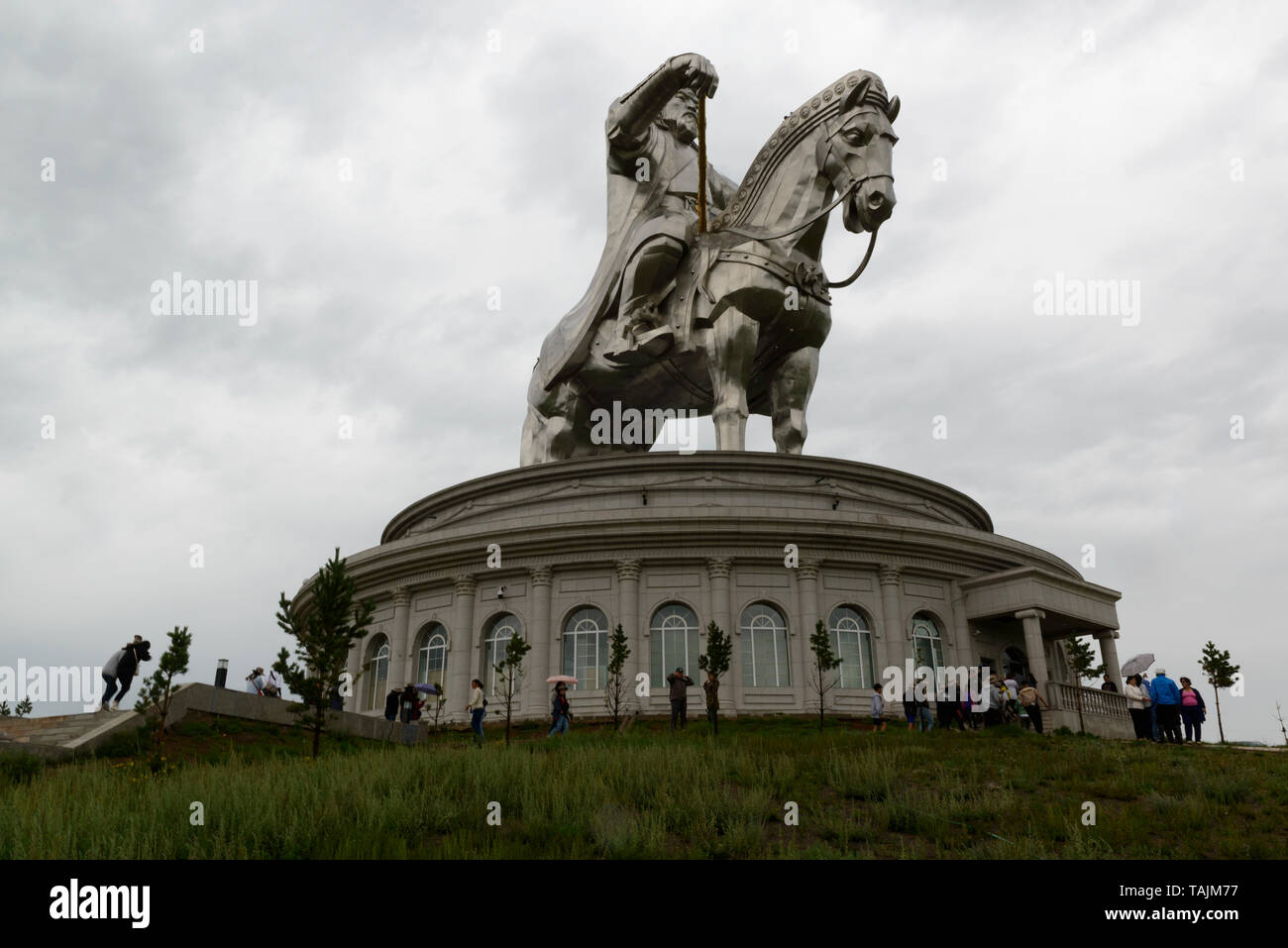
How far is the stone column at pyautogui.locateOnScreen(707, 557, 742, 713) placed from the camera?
23266 millimetres

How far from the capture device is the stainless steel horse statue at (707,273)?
1000 inches

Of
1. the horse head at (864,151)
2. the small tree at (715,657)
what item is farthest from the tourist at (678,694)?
the horse head at (864,151)

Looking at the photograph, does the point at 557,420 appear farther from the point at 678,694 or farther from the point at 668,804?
the point at 668,804

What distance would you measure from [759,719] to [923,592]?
690 cm

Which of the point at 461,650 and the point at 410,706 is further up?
the point at 461,650

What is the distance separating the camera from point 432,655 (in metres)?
26.8

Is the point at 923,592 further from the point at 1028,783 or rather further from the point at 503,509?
the point at 1028,783

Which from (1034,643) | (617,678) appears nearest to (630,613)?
(617,678)

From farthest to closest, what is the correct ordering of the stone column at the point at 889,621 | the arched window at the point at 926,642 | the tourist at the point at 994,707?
the arched window at the point at 926,642, the stone column at the point at 889,621, the tourist at the point at 994,707

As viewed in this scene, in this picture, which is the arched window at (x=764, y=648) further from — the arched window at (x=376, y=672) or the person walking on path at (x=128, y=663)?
the person walking on path at (x=128, y=663)

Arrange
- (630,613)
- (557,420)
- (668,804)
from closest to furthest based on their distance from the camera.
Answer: (668,804), (630,613), (557,420)

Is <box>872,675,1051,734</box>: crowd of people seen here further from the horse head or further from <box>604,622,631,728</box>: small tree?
the horse head

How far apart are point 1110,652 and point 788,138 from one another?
16.9 metres

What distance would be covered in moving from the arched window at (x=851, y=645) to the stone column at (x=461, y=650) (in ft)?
30.4
